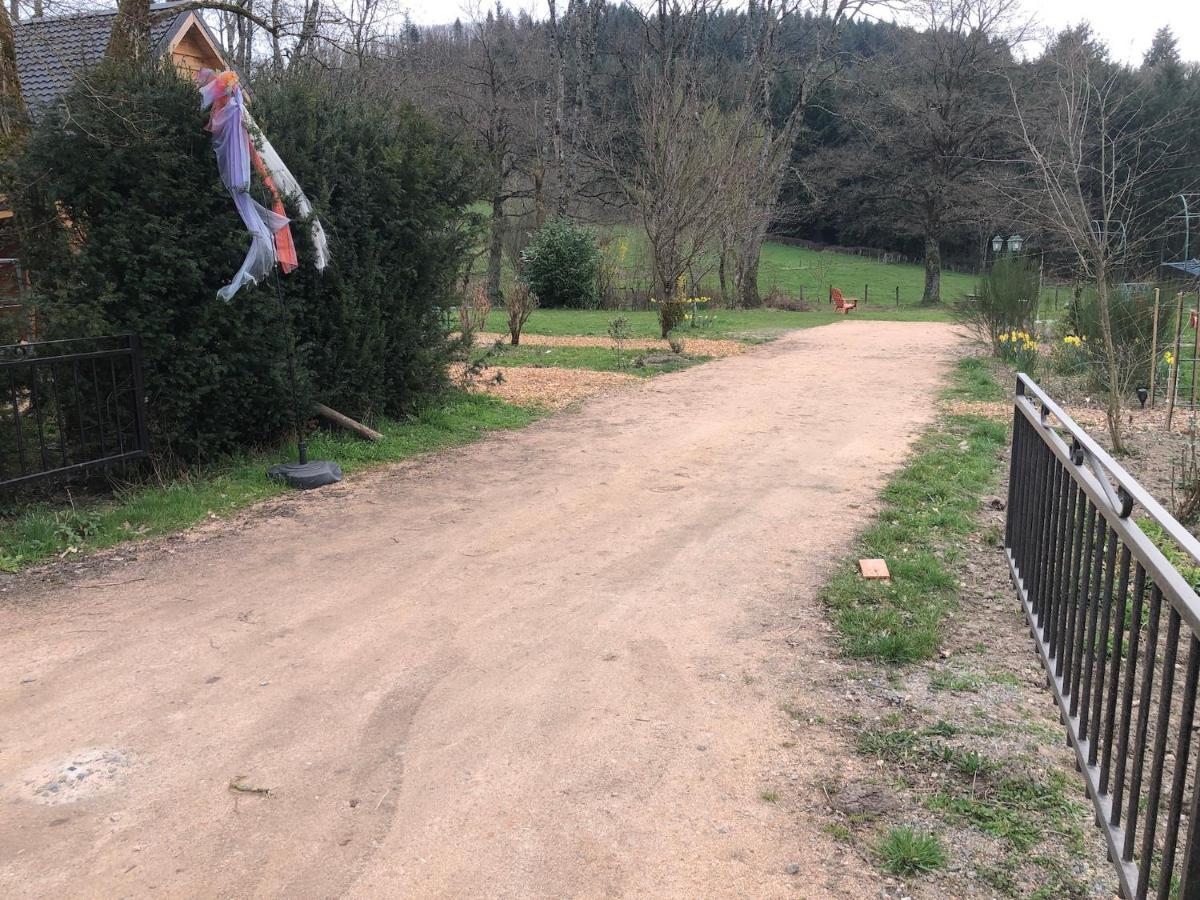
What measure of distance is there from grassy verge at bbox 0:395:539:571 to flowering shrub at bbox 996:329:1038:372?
9188mm

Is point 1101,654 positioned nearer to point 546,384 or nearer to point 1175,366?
point 1175,366

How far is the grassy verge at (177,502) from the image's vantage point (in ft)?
18.5

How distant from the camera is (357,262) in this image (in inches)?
327

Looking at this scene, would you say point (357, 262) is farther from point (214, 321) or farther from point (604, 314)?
point (604, 314)

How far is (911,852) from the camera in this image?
268 cm

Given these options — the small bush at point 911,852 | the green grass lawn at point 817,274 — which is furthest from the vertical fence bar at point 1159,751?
the green grass lawn at point 817,274

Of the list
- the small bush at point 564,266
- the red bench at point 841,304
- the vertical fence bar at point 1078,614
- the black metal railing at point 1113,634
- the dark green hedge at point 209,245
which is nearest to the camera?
the black metal railing at point 1113,634

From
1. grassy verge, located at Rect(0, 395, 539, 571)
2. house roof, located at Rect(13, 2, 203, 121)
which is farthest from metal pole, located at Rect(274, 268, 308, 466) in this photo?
house roof, located at Rect(13, 2, 203, 121)

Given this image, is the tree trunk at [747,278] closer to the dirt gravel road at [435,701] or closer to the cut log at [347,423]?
the cut log at [347,423]

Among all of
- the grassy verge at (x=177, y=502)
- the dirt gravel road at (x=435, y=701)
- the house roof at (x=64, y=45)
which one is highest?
the house roof at (x=64, y=45)

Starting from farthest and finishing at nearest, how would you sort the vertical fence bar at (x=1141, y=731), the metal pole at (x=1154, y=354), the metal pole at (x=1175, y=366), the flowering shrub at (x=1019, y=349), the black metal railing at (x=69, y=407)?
the flowering shrub at (x=1019, y=349) < the metal pole at (x=1154, y=354) < the metal pole at (x=1175, y=366) < the black metal railing at (x=69, y=407) < the vertical fence bar at (x=1141, y=731)

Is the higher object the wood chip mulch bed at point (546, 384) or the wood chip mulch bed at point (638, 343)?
the wood chip mulch bed at point (638, 343)

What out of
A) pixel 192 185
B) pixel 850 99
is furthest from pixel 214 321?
pixel 850 99

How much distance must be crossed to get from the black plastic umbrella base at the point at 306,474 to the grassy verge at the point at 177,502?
9 cm
